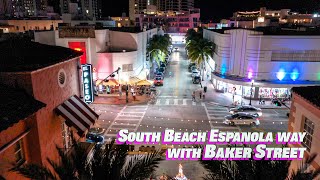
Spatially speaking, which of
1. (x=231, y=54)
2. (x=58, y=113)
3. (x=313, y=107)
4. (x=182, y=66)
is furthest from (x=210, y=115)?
(x=182, y=66)

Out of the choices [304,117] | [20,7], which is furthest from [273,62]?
[20,7]

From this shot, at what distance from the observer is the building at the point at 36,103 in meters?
10.2

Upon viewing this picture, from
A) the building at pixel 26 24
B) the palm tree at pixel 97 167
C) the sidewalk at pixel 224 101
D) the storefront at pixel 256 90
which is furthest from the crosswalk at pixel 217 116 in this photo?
the building at pixel 26 24

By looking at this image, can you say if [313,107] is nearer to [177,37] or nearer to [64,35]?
[64,35]

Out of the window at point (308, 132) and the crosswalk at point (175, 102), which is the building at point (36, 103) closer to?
the window at point (308, 132)

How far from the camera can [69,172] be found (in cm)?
841

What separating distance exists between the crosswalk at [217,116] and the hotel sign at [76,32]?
67.2ft

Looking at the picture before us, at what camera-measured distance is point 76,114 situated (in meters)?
14.9

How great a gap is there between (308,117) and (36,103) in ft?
41.2

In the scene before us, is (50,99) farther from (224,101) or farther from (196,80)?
(196,80)

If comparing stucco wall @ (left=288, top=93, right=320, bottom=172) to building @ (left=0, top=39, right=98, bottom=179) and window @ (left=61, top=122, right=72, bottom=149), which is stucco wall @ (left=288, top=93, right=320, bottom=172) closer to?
building @ (left=0, top=39, right=98, bottom=179)

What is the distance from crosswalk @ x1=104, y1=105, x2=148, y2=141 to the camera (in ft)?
97.8

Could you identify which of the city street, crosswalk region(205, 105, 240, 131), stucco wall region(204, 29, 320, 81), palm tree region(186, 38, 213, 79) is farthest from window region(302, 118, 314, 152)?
palm tree region(186, 38, 213, 79)

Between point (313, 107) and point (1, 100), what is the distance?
13361 mm
